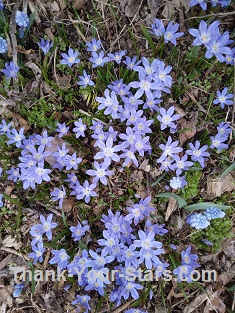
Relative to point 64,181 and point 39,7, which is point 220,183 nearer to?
point 64,181

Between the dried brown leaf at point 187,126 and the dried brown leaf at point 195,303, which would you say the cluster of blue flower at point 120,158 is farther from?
the dried brown leaf at point 195,303

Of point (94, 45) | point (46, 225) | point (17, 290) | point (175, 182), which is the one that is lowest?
point (17, 290)

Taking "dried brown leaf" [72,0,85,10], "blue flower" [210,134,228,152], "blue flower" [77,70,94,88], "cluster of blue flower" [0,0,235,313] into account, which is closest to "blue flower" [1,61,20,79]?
"cluster of blue flower" [0,0,235,313]

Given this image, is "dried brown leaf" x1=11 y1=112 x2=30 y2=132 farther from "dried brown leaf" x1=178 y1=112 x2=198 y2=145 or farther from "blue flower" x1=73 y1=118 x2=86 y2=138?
"dried brown leaf" x1=178 y1=112 x2=198 y2=145

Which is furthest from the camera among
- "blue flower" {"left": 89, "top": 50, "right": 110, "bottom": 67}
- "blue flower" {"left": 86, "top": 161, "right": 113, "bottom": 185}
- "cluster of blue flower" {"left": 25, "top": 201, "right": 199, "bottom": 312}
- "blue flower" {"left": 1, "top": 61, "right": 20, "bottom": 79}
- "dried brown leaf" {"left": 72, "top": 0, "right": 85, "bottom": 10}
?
"dried brown leaf" {"left": 72, "top": 0, "right": 85, "bottom": 10}

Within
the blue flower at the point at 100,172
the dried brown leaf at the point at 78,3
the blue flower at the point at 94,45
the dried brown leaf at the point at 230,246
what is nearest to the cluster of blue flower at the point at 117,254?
the blue flower at the point at 100,172

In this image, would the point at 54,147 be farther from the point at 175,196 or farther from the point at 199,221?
the point at 199,221

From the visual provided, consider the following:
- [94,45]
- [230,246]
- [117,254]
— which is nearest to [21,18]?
[94,45]

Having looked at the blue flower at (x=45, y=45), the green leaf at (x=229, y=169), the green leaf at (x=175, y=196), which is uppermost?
the blue flower at (x=45, y=45)
